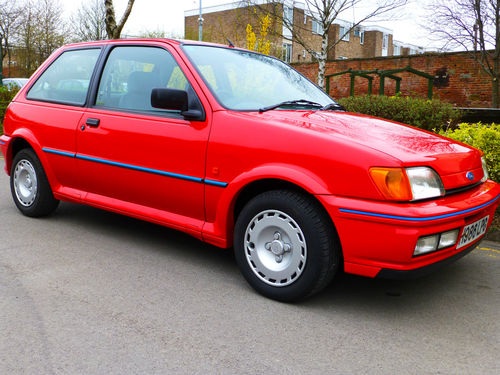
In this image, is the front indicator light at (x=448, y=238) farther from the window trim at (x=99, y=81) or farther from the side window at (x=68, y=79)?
the side window at (x=68, y=79)

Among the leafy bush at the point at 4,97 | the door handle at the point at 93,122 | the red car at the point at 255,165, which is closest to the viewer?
the red car at the point at 255,165

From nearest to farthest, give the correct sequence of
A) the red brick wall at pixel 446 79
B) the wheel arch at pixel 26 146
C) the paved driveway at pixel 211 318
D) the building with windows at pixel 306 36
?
the paved driveway at pixel 211 318 → the wheel arch at pixel 26 146 → the red brick wall at pixel 446 79 → the building with windows at pixel 306 36

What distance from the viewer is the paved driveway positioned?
262 centimetres

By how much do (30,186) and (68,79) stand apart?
1.18m

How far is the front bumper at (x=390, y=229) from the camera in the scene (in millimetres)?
2850

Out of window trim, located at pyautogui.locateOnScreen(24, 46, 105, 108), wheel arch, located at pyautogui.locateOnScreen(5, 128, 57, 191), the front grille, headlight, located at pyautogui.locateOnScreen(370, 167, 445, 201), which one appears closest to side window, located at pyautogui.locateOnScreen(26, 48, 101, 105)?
window trim, located at pyautogui.locateOnScreen(24, 46, 105, 108)

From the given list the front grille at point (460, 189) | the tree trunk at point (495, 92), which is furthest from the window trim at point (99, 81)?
the tree trunk at point (495, 92)

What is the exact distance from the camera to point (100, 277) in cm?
373

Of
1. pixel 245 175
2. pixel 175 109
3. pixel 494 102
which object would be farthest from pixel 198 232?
pixel 494 102

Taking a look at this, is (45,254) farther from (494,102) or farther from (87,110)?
(494,102)

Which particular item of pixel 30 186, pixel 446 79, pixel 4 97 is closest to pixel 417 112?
pixel 30 186

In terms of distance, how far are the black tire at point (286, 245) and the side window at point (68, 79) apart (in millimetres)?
2162

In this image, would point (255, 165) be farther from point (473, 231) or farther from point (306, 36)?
point (306, 36)

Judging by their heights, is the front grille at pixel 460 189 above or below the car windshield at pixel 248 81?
below
